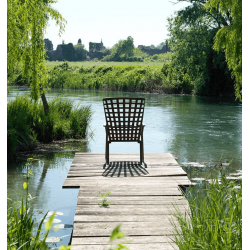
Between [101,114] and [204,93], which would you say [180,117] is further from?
[204,93]

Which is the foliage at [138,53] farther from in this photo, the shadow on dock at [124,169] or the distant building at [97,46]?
the shadow on dock at [124,169]

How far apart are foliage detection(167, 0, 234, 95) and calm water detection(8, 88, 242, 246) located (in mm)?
9306

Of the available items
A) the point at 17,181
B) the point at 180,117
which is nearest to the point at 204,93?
the point at 180,117

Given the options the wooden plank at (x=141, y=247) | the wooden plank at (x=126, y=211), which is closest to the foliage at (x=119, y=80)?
the wooden plank at (x=126, y=211)

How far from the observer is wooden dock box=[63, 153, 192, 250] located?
3271 millimetres

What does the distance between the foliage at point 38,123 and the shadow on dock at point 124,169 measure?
236 cm

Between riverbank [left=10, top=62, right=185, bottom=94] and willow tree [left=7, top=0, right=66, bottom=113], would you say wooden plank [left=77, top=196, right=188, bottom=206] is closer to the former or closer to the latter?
willow tree [left=7, top=0, right=66, bottom=113]

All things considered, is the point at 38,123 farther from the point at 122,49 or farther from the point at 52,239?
the point at 122,49

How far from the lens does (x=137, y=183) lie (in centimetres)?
496

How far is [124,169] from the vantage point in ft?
18.8

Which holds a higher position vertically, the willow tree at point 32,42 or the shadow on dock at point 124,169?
the willow tree at point 32,42

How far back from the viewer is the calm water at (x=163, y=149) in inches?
205

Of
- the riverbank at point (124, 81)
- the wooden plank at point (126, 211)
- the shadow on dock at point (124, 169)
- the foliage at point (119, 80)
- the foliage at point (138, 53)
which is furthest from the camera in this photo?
the foliage at point (138, 53)

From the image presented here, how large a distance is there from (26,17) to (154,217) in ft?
16.6
